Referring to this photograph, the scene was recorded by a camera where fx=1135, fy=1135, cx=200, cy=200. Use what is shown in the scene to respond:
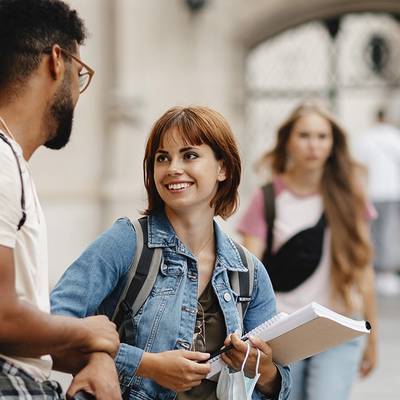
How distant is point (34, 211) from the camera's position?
258cm

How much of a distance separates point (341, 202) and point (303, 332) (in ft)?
6.43

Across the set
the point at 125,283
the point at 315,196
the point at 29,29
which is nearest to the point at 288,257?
the point at 315,196

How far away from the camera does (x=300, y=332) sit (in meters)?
3.08

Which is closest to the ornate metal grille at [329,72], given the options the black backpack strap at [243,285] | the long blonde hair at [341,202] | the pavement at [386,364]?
the pavement at [386,364]

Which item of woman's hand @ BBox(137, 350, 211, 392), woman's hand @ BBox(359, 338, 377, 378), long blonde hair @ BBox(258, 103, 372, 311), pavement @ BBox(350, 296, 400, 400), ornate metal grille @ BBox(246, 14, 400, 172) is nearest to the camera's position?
woman's hand @ BBox(137, 350, 211, 392)

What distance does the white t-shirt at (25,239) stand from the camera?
8.05ft

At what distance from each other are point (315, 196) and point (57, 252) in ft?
23.5

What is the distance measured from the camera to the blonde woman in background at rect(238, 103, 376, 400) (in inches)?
187

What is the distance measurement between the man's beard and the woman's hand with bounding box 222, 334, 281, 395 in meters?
0.73

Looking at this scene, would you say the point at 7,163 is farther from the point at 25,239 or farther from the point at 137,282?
the point at 137,282

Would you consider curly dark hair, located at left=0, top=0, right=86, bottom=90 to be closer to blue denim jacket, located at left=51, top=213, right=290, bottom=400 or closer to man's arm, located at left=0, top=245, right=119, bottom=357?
man's arm, located at left=0, top=245, right=119, bottom=357

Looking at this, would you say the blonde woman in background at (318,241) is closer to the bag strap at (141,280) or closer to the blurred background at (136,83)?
the bag strap at (141,280)

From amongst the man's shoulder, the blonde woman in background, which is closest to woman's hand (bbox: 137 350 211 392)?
the man's shoulder

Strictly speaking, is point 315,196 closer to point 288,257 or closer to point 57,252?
point 288,257
